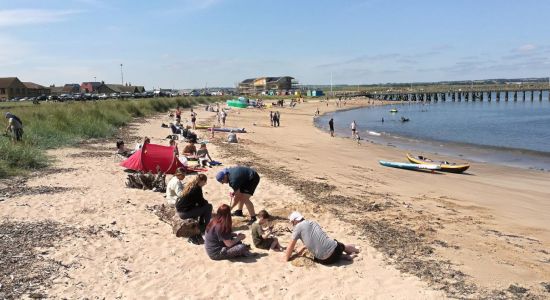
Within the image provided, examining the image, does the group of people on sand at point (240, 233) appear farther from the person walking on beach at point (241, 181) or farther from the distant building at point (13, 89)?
the distant building at point (13, 89)

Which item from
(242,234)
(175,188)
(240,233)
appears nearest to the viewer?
(242,234)

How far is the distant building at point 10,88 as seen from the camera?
255ft

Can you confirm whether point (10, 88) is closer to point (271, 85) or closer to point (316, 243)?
point (271, 85)

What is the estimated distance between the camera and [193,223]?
8.48m

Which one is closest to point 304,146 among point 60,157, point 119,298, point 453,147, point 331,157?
point 331,157

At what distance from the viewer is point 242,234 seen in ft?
27.1

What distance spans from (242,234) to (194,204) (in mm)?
1092

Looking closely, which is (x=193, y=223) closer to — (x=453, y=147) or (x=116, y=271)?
(x=116, y=271)

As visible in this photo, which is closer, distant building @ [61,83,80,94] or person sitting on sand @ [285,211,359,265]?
person sitting on sand @ [285,211,359,265]

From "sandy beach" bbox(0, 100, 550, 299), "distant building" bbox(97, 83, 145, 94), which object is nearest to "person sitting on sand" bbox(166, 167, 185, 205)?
"sandy beach" bbox(0, 100, 550, 299)

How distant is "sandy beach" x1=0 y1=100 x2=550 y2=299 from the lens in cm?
668

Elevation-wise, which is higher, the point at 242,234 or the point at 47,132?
the point at 47,132

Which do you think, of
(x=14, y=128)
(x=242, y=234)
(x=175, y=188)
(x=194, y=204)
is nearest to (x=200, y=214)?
(x=194, y=204)

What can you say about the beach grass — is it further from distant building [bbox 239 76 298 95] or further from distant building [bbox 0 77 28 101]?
distant building [bbox 239 76 298 95]
